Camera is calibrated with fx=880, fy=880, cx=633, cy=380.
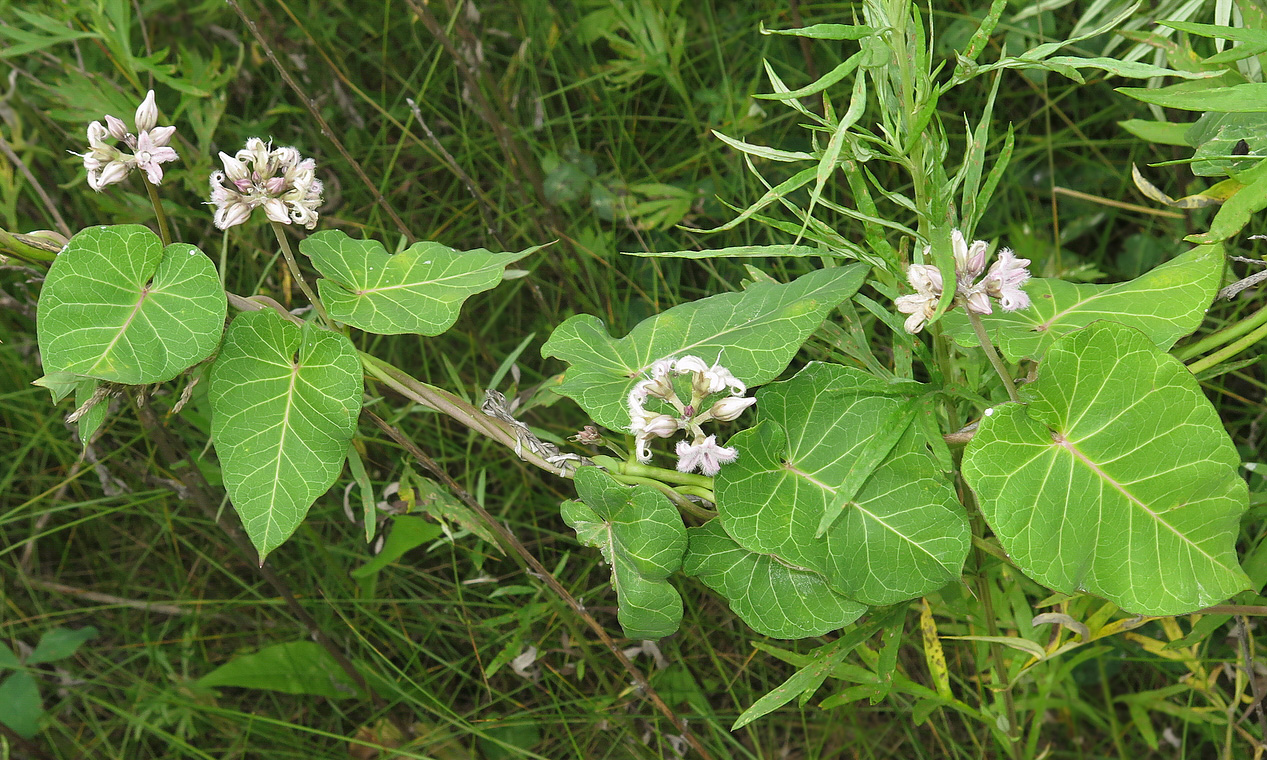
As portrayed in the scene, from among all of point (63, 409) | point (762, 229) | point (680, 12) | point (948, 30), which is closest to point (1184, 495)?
point (762, 229)

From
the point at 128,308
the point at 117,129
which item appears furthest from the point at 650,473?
the point at 117,129

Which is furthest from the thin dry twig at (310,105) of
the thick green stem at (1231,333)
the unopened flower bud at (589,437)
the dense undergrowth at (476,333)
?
the thick green stem at (1231,333)

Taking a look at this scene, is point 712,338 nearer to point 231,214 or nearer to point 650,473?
point 650,473

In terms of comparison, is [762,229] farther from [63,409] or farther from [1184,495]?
[63,409]

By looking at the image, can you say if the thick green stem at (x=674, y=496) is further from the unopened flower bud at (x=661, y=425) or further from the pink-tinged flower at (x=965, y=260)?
the pink-tinged flower at (x=965, y=260)

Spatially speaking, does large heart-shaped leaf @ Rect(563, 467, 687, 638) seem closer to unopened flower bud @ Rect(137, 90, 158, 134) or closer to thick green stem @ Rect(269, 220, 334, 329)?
thick green stem @ Rect(269, 220, 334, 329)

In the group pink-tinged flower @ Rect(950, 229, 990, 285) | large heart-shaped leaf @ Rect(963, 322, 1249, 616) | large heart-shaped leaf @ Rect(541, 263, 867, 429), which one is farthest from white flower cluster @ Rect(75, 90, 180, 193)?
large heart-shaped leaf @ Rect(963, 322, 1249, 616)
